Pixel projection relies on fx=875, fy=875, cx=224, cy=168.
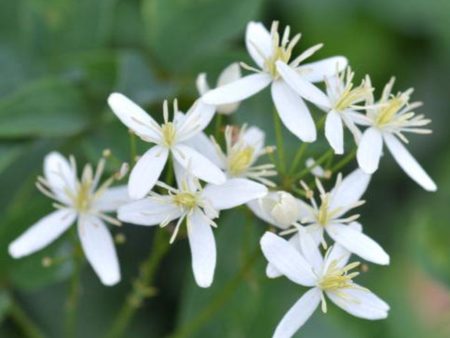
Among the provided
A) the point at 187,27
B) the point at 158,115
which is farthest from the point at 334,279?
the point at 187,27

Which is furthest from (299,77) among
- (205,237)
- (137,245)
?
(137,245)

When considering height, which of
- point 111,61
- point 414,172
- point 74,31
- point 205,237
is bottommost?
point 205,237

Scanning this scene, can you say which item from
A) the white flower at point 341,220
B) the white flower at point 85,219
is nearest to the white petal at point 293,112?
the white flower at point 341,220

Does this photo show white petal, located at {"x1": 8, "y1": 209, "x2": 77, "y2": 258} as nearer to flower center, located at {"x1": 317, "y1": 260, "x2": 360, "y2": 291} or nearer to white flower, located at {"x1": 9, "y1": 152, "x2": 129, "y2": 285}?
white flower, located at {"x1": 9, "y1": 152, "x2": 129, "y2": 285}

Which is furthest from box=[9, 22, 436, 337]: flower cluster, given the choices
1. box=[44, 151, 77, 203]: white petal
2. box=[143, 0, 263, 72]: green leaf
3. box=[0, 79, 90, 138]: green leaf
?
box=[143, 0, 263, 72]: green leaf

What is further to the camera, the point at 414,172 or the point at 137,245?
the point at 137,245

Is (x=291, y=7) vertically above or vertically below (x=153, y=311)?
above

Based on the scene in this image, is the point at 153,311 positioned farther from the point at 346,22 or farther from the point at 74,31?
the point at 346,22
